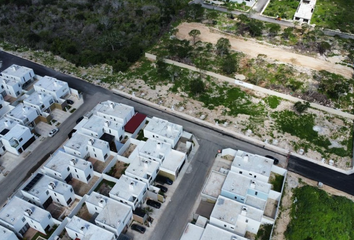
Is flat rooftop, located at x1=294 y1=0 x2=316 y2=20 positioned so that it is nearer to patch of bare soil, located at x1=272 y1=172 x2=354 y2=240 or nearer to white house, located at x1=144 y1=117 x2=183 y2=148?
patch of bare soil, located at x1=272 y1=172 x2=354 y2=240

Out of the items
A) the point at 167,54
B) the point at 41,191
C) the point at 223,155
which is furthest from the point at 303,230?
the point at 167,54

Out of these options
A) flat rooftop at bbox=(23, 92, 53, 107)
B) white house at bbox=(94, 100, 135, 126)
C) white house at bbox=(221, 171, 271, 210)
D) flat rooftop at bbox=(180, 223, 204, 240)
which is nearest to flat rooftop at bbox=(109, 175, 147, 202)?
flat rooftop at bbox=(180, 223, 204, 240)

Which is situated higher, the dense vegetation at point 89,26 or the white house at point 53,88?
the dense vegetation at point 89,26

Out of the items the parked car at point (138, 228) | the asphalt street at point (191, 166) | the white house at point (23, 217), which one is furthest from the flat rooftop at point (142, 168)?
the white house at point (23, 217)

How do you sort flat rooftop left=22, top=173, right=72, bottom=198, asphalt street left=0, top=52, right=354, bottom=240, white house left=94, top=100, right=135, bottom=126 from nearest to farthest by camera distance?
flat rooftop left=22, top=173, right=72, bottom=198, asphalt street left=0, top=52, right=354, bottom=240, white house left=94, top=100, right=135, bottom=126

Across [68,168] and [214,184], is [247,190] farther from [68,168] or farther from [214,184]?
[68,168]

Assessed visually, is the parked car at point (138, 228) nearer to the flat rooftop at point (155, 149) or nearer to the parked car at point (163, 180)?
the parked car at point (163, 180)

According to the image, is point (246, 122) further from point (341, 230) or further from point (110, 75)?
point (110, 75)
